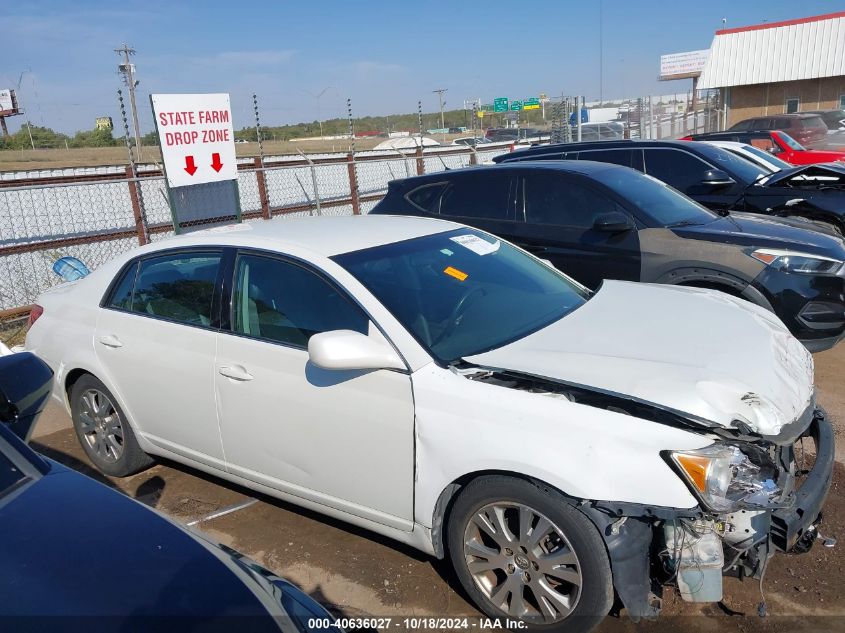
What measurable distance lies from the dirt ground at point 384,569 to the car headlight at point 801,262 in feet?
4.44

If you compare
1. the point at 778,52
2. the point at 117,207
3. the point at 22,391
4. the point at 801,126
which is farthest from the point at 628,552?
the point at 778,52

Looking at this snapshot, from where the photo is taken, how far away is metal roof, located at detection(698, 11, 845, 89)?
108 feet

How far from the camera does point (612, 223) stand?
5754 millimetres

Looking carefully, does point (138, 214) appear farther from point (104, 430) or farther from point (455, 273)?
point (455, 273)

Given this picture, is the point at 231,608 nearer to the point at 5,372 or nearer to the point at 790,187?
the point at 5,372

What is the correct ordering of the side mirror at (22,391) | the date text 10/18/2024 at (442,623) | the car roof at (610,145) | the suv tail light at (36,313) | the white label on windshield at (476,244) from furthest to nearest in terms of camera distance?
1. the car roof at (610,145)
2. the suv tail light at (36,313)
3. the white label on windshield at (476,244)
4. the date text 10/18/2024 at (442,623)
5. the side mirror at (22,391)

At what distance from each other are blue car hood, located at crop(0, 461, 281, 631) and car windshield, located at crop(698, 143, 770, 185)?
8.20 m

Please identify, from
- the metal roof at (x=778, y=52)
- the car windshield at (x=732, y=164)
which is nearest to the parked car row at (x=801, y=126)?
the car windshield at (x=732, y=164)

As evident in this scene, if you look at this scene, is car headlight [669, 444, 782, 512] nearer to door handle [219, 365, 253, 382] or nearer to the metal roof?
door handle [219, 365, 253, 382]

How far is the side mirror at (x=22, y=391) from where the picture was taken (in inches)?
111

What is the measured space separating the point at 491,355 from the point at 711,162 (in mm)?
6748

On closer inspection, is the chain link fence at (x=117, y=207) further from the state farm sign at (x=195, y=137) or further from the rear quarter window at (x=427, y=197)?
the rear quarter window at (x=427, y=197)

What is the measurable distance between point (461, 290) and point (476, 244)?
57 centimetres

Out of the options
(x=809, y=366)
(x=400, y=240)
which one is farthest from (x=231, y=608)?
(x=809, y=366)
